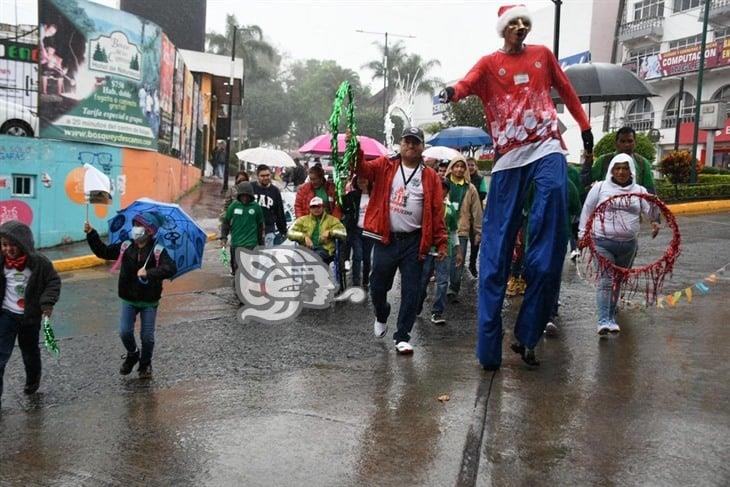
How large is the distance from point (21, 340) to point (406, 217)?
2890mm

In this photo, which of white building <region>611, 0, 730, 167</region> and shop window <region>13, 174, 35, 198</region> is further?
white building <region>611, 0, 730, 167</region>

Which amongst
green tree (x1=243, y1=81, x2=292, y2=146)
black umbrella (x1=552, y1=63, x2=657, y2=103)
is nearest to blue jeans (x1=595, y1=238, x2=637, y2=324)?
black umbrella (x1=552, y1=63, x2=657, y2=103)

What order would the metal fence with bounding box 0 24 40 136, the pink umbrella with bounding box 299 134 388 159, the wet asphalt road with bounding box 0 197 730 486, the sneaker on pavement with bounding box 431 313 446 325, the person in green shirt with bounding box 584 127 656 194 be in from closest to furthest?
the wet asphalt road with bounding box 0 197 730 486, the person in green shirt with bounding box 584 127 656 194, the sneaker on pavement with bounding box 431 313 446 325, the pink umbrella with bounding box 299 134 388 159, the metal fence with bounding box 0 24 40 136

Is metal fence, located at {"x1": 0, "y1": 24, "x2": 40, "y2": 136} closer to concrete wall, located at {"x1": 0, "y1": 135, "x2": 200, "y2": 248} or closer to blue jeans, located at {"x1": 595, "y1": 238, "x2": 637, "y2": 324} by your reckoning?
concrete wall, located at {"x1": 0, "y1": 135, "x2": 200, "y2": 248}

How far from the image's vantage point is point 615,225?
6164mm

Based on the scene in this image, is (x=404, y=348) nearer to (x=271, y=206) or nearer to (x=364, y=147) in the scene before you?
(x=271, y=206)

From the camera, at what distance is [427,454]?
3.57 metres

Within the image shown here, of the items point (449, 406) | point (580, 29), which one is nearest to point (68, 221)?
point (449, 406)

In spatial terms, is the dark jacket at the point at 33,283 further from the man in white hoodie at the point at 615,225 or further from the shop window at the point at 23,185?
the shop window at the point at 23,185

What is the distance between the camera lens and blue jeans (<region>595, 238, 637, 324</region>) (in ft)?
20.3

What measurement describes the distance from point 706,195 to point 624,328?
16452 mm

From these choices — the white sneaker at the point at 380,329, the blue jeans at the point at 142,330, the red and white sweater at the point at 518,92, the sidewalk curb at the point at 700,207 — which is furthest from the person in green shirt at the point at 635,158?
the sidewalk curb at the point at 700,207

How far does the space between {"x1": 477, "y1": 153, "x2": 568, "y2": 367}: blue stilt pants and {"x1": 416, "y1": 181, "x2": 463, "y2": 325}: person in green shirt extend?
904 millimetres

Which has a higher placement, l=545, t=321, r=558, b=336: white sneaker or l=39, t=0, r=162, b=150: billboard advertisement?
l=39, t=0, r=162, b=150: billboard advertisement
